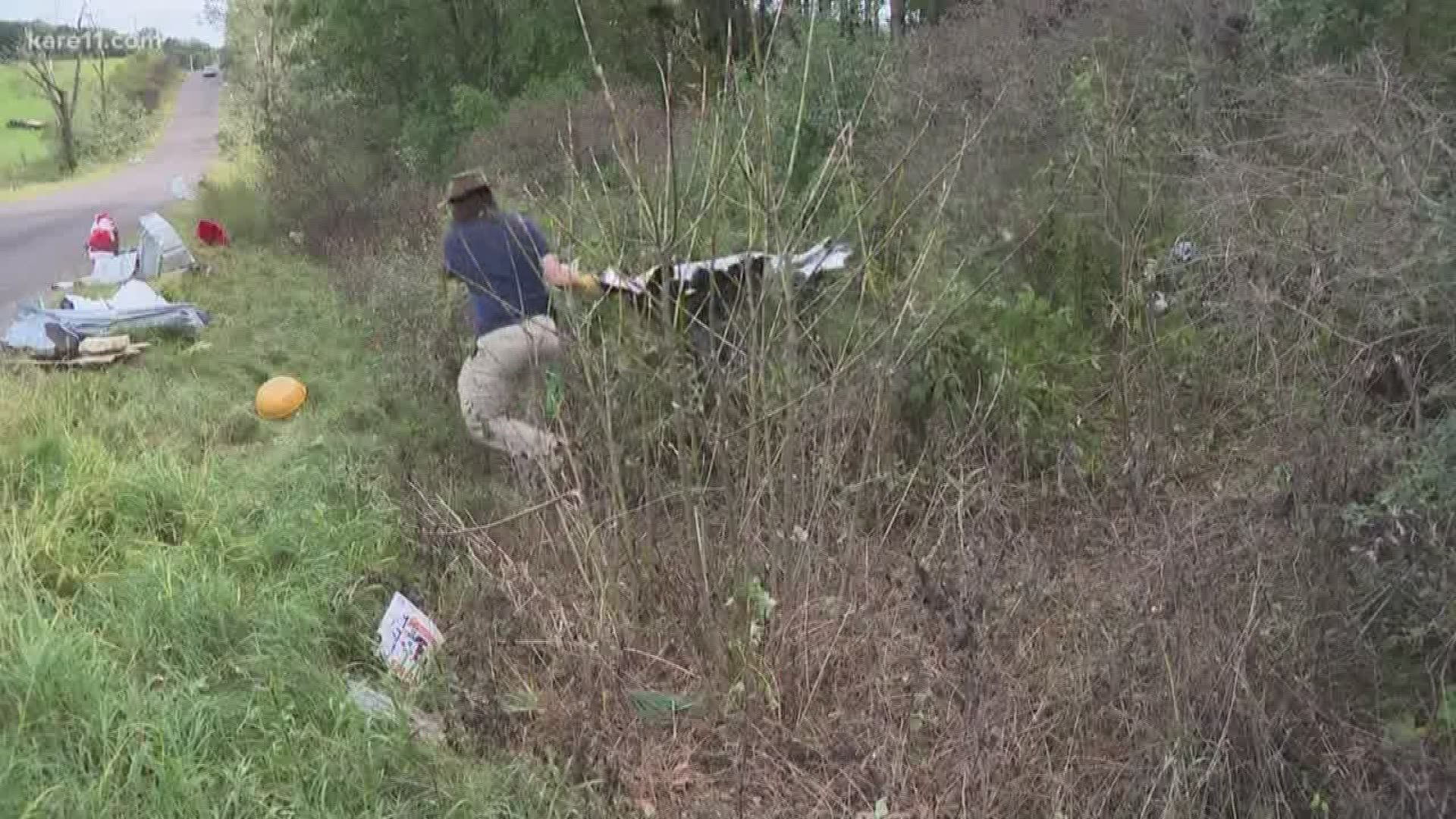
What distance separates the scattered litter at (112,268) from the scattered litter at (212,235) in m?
1.99

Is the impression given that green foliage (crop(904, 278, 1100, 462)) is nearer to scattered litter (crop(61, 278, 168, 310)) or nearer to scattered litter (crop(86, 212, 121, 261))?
scattered litter (crop(61, 278, 168, 310))

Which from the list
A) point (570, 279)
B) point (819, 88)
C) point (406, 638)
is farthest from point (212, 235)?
point (570, 279)

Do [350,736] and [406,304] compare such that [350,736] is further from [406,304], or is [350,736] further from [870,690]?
[406,304]

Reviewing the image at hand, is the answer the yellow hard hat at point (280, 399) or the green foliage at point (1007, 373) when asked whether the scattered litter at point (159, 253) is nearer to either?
the yellow hard hat at point (280, 399)

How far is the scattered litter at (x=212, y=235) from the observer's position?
13.7 meters

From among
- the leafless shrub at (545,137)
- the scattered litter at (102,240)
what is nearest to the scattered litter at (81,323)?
the scattered litter at (102,240)

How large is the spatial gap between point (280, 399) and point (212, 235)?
7.98 metres

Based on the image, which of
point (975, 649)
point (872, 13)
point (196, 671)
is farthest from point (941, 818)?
point (872, 13)

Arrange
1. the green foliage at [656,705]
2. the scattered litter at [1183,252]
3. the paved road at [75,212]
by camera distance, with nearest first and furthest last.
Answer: the green foliage at [656,705]
the scattered litter at [1183,252]
the paved road at [75,212]

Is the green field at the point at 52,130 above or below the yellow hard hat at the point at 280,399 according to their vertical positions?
below

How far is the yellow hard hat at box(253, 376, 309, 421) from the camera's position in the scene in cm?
682

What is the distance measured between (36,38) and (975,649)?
168ft

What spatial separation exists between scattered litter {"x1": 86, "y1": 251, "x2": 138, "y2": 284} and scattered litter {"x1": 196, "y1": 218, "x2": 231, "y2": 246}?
1995 millimetres

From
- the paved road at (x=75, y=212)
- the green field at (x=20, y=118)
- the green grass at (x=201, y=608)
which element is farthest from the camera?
the green field at (x=20, y=118)
